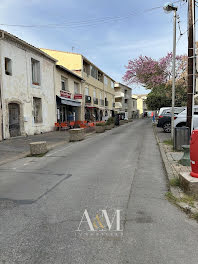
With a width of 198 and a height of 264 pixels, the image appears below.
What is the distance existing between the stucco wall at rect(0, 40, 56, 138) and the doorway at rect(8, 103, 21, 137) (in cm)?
27

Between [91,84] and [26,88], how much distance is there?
16.3 m

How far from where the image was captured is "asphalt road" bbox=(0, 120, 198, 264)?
2332 millimetres

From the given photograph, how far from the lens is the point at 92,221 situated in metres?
3.06

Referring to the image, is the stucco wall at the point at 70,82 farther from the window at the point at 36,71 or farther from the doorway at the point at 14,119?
the doorway at the point at 14,119

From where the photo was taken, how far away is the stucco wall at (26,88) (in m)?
13.1

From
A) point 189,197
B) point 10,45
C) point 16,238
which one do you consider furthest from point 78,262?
point 10,45

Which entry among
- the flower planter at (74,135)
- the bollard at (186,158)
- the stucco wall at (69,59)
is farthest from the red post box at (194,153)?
the stucco wall at (69,59)

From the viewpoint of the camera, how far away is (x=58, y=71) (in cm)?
2080

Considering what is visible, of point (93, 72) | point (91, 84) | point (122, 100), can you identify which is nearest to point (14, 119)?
point (91, 84)

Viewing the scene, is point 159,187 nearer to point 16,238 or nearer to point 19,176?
point 16,238

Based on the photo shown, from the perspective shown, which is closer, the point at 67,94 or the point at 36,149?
the point at 36,149

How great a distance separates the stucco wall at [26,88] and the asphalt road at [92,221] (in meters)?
9.12

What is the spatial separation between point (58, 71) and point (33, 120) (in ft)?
22.8

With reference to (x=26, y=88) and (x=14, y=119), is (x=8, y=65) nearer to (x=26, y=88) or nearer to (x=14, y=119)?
(x=26, y=88)
